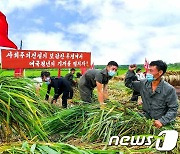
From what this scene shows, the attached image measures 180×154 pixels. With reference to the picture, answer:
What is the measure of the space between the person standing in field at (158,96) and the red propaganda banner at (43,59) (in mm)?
6892

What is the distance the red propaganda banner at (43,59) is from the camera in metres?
11.4

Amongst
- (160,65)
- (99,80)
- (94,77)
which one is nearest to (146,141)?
(160,65)

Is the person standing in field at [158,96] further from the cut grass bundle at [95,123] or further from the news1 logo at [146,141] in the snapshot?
the news1 logo at [146,141]

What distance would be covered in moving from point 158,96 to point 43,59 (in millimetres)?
8372

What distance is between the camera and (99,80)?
6.14 meters

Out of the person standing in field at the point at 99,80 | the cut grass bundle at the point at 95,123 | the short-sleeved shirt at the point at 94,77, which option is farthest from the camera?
the short-sleeved shirt at the point at 94,77

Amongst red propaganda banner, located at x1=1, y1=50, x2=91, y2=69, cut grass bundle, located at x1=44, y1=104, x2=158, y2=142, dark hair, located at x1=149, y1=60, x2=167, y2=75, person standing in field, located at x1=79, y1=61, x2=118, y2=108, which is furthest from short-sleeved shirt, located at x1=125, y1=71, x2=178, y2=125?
red propaganda banner, located at x1=1, y1=50, x2=91, y2=69

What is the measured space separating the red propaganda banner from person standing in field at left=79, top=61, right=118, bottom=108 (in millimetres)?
4494

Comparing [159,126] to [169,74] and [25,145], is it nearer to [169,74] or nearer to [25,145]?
[25,145]

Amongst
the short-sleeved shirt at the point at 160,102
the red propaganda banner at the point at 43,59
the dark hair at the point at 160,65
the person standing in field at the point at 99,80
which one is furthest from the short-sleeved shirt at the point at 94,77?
the red propaganda banner at the point at 43,59

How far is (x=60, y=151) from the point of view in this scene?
2.74 m

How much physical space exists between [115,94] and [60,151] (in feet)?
30.3

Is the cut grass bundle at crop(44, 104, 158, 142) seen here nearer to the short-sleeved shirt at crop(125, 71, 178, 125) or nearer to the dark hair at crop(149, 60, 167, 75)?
the short-sleeved shirt at crop(125, 71, 178, 125)

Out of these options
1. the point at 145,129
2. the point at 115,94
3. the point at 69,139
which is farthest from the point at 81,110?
the point at 115,94
